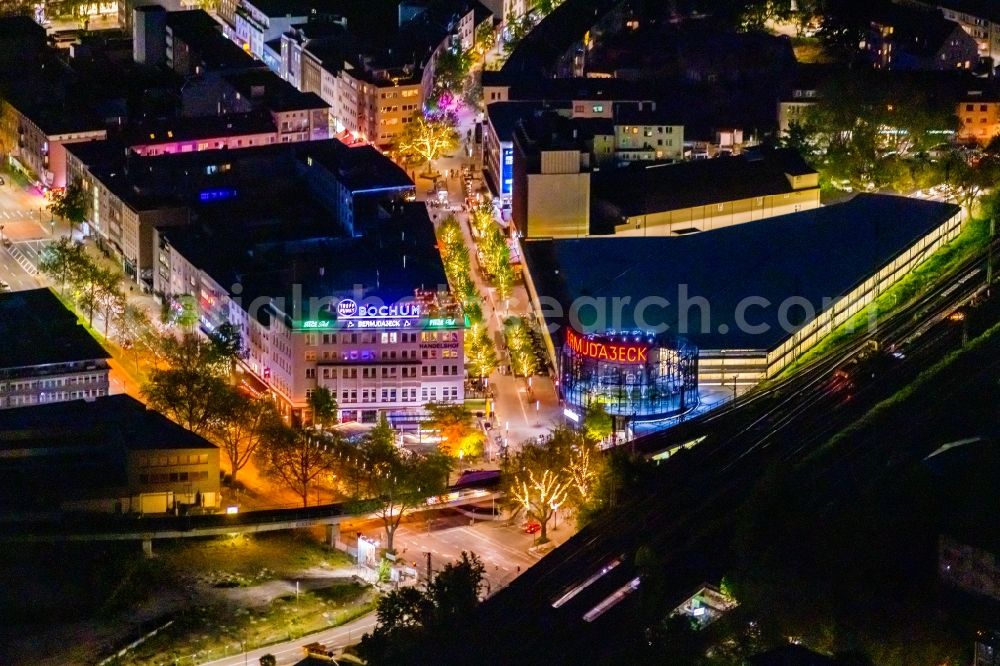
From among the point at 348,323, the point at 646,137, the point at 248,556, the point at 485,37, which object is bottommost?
the point at 248,556

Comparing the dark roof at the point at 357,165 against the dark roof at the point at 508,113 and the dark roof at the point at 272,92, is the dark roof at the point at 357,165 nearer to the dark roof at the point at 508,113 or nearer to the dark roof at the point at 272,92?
the dark roof at the point at 272,92

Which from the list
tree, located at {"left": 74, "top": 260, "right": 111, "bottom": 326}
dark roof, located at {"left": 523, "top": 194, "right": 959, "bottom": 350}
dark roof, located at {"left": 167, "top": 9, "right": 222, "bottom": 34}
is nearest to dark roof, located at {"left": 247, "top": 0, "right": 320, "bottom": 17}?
dark roof, located at {"left": 167, "top": 9, "right": 222, "bottom": 34}

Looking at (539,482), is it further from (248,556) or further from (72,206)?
(72,206)

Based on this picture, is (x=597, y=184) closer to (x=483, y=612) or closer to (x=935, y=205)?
(x=935, y=205)

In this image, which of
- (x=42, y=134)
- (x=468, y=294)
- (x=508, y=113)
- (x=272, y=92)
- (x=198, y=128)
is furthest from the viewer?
(x=272, y=92)

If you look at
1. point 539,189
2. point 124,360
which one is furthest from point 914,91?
point 124,360

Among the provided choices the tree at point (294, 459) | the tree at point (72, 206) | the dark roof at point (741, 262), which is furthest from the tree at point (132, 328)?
the dark roof at point (741, 262)

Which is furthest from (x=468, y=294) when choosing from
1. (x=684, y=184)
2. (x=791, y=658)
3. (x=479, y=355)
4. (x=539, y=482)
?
(x=791, y=658)
